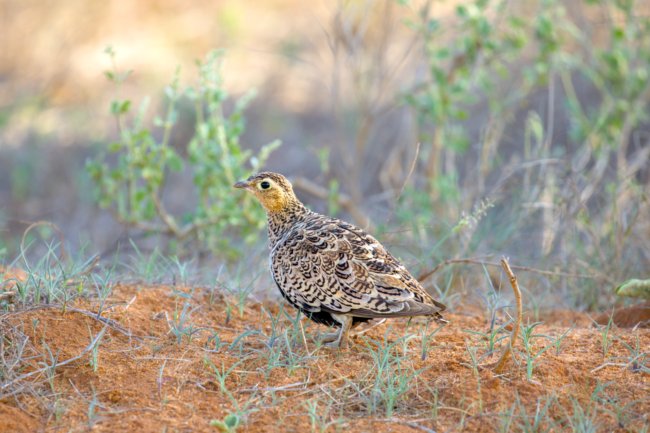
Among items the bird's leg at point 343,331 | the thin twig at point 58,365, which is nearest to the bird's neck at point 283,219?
the bird's leg at point 343,331

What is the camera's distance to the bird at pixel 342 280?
420 centimetres

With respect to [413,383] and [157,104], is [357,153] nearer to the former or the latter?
[413,383]

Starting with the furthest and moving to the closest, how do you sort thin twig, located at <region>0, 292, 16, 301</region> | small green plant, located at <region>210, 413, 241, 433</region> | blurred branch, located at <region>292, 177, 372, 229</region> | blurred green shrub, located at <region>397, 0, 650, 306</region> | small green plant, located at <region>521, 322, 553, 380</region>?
1. blurred branch, located at <region>292, 177, 372, 229</region>
2. blurred green shrub, located at <region>397, 0, 650, 306</region>
3. thin twig, located at <region>0, 292, 16, 301</region>
4. small green plant, located at <region>521, 322, 553, 380</region>
5. small green plant, located at <region>210, 413, 241, 433</region>

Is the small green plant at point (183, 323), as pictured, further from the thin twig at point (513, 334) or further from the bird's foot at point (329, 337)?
the thin twig at point (513, 334)

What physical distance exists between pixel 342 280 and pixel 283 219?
3.07 feet

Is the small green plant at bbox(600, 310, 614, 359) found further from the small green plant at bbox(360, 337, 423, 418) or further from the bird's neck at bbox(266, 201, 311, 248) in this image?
the bird's neck at bbox(266, 201, 311, 248)

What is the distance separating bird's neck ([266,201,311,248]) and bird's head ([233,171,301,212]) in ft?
0.05

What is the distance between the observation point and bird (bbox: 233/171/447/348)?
13.8 feet

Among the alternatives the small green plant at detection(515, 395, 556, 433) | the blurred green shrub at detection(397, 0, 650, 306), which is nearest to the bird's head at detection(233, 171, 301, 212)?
the blurred green shrub at detection(397, 0, 650, 306)

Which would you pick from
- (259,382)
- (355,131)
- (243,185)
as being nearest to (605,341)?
(259,382)

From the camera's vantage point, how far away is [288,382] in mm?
3799

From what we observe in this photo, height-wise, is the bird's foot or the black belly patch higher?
the black belly patch

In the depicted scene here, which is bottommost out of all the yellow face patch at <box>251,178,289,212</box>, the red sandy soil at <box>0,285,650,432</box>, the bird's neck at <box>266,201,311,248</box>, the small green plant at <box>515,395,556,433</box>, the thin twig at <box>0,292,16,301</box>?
the red sandy soil at <box>0,285,650,432</box>

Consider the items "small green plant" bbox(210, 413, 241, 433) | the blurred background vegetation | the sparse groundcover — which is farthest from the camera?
the blurred background vegetation
